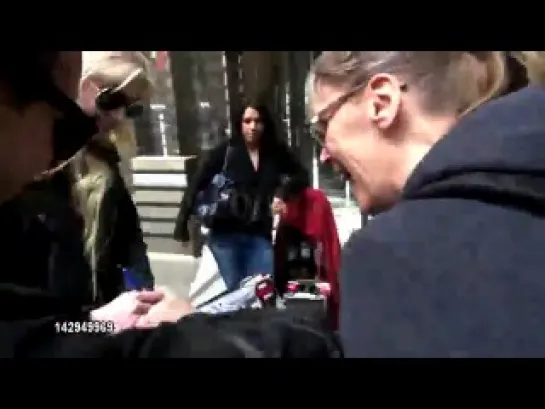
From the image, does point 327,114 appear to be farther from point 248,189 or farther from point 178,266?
point 248,189

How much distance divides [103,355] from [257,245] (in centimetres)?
95

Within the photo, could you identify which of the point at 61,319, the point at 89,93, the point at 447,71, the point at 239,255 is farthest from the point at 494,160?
the point at 239,255

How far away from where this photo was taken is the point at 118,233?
1213mm

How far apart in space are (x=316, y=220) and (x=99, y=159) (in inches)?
23.4

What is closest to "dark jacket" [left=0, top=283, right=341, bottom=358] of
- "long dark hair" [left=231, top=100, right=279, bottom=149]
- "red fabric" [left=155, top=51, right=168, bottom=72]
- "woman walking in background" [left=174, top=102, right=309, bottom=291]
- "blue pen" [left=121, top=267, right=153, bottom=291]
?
"red fabric" [left=155, top=51, right=168, bottom=72]

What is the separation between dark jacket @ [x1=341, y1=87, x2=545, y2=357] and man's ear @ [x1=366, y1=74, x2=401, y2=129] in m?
0.18

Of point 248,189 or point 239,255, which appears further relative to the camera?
point 248,189

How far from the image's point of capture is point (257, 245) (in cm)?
157

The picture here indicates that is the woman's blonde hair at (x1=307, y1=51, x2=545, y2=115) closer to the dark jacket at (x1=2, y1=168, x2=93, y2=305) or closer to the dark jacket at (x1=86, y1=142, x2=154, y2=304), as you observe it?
the dark jacket at (x1=2, y1=168, x2=93, y2=305)

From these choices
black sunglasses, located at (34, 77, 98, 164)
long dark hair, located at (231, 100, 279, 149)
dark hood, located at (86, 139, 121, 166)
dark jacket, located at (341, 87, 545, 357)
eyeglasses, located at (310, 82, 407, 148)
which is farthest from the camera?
long dark hair, located at (231, 100, 279, 149)

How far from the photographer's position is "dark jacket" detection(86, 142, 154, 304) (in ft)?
3.88

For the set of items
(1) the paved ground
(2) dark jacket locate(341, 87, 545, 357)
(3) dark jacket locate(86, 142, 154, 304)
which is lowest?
(1) the paved ground
